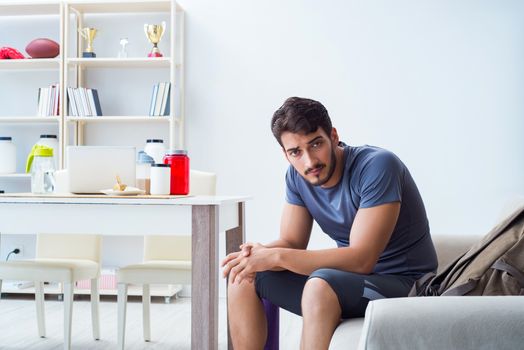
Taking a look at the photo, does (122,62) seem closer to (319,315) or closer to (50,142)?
(50,142)

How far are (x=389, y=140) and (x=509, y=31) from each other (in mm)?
1004

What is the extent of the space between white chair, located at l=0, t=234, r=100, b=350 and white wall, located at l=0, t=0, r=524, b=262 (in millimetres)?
1494

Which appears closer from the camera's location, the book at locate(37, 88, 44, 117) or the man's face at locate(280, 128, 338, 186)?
the man's face at locate(280, 128, 338, 186)

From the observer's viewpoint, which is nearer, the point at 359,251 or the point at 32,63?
the point at 359,251

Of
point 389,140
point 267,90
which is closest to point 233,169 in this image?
point 267,90

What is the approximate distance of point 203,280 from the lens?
2.12 m

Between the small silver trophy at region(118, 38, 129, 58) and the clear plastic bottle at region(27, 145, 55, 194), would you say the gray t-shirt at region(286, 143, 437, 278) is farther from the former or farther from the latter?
the small silver trophy at region(118, 38, 129, 58)

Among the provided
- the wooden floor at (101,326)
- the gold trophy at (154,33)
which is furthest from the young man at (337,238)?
the gold trophy at (154,33)

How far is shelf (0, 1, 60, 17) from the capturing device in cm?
454

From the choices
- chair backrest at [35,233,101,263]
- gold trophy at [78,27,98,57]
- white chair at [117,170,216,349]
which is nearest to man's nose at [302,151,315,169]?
white chair at [117,170,216,349]

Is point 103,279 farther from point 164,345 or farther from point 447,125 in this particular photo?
point 447,125

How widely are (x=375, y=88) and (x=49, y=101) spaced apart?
2.09 m

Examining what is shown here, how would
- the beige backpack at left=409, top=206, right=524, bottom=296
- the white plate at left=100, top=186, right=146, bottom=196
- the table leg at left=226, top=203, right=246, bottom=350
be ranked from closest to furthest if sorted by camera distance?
1. the beige backpack at left=409, top=206, right=524, bottom=296
2. the white plate at left=100, top=186, right=146, bottom=196
3. the table leg at left=226, top=203, right=246, bottom=350

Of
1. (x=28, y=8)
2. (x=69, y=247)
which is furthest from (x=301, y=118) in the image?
(x=28, y=8)
